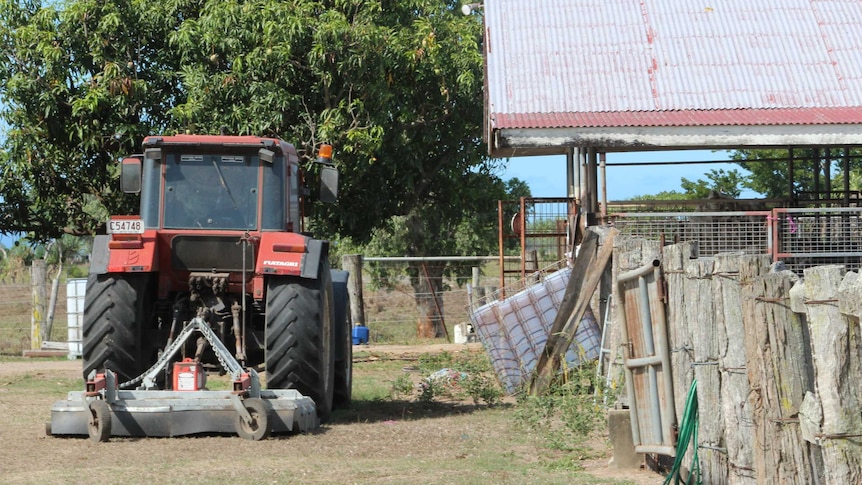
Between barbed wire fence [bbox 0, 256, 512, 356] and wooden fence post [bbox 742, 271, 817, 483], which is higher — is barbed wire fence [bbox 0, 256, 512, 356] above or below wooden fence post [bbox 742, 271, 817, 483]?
above

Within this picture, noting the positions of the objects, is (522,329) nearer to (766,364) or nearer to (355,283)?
(766,364)

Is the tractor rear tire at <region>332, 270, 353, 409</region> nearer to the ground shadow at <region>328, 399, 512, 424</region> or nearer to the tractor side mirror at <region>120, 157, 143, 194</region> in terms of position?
the ground shadow at <region>328, 399, 512, 424</region>

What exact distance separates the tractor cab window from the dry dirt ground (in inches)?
83.7

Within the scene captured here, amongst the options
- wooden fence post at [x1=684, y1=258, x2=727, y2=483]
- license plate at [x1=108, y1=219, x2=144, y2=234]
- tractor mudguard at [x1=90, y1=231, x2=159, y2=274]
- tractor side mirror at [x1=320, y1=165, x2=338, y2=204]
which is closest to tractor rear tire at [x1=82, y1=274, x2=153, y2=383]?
tractor mudguard at [x1=90, y1=231, x2=159, y2=274]

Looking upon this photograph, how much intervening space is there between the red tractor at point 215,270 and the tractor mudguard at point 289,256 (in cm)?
1

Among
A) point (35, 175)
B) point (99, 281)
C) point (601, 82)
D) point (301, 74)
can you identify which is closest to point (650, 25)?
point (601, 82)

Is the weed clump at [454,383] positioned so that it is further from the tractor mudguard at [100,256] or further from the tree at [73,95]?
the tree at [73,95]

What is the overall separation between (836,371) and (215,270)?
7005mm

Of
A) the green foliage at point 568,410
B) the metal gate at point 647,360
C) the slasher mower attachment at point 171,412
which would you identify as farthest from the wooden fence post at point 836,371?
the slasher mower attachment at point 171,412

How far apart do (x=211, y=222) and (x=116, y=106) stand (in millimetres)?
10163

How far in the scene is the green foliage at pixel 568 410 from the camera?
34.2 ft

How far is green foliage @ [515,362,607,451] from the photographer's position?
34.2 feet

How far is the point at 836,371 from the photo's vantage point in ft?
17.3

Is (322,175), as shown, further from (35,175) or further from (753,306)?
(35,175)
